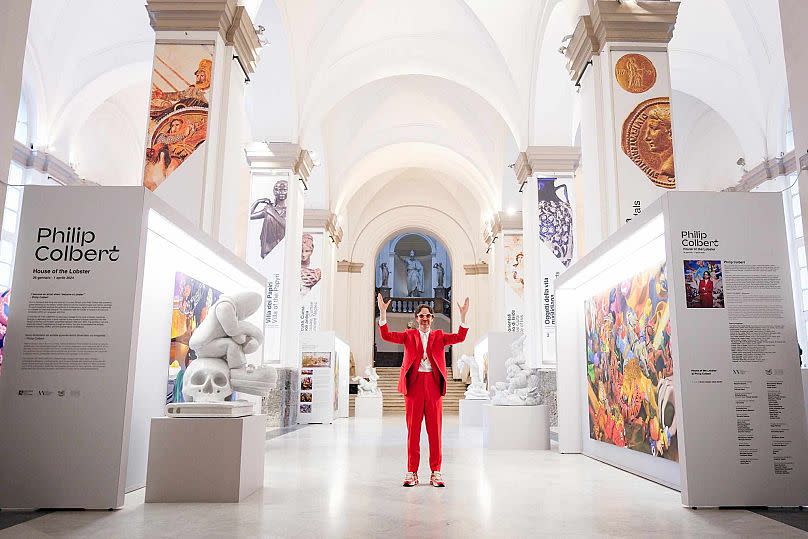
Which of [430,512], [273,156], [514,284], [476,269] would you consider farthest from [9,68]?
[476,269]

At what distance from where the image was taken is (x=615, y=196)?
8.09m

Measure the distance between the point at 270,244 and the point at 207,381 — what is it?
8.29 meters

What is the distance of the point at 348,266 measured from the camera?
28219mm

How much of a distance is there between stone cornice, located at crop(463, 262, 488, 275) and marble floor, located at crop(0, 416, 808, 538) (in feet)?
68.6

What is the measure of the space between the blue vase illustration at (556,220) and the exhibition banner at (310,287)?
7.43m

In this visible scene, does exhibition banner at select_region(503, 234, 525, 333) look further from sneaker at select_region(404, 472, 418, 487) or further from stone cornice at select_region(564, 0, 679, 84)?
sneaker at select_region(404, 472, 418, 487)

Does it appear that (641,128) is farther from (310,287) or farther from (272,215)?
(310,287)

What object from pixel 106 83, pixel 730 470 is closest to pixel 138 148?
pixel 106 83

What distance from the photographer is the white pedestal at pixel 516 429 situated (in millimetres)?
9297

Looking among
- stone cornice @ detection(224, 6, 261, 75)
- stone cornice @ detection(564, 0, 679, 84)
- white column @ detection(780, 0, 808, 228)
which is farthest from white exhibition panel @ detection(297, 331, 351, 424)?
white column @ detection(780, 0, 808, 228)

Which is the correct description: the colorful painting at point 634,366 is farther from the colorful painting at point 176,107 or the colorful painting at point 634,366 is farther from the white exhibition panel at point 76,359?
the colorful painting at point 176,107

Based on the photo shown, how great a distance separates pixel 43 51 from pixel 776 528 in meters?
14.2

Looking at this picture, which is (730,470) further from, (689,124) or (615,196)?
(689,124)

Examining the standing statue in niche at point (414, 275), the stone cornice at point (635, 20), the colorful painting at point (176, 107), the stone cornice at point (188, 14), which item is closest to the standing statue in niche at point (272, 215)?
the colorful painting at point (176, 107)
